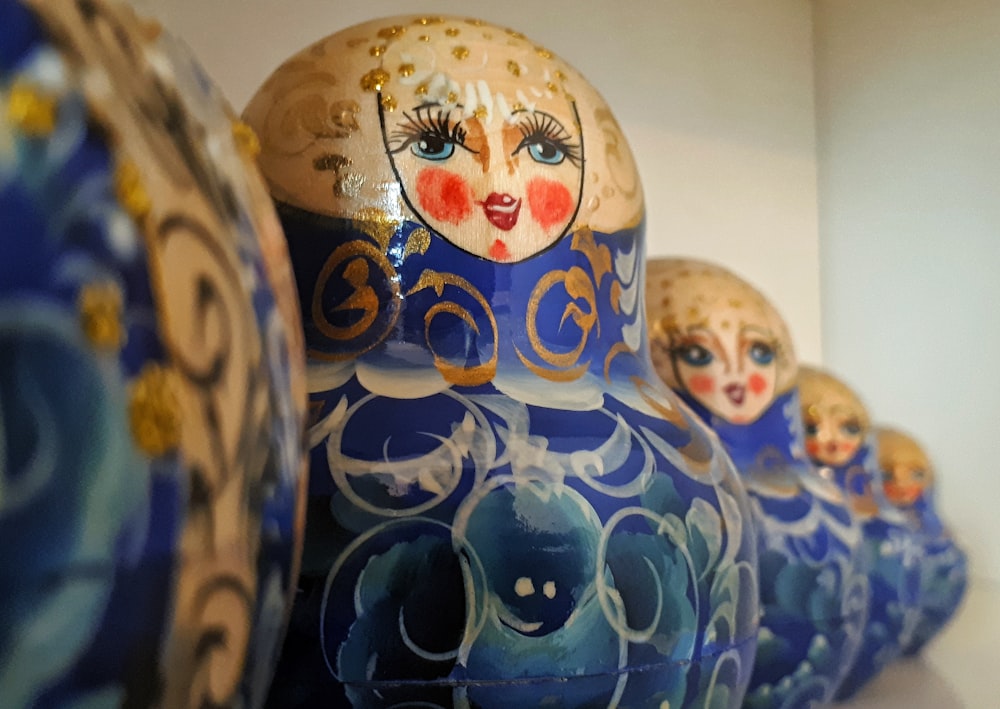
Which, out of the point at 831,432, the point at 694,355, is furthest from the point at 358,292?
the point at 831,432

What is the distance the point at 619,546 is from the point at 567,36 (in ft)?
2.12

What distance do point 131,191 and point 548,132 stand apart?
0.23 meters

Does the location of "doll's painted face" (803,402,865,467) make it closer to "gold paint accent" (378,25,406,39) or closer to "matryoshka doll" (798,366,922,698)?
"matryoshka doll" (798,366,922,698)

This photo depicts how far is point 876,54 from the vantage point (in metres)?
1.13

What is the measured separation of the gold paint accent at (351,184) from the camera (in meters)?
0.39

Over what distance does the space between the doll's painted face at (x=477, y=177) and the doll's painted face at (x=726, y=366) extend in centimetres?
20

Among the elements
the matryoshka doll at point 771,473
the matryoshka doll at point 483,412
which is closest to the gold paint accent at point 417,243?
the matryoshka doll at point 483,412

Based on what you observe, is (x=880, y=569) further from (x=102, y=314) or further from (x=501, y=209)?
(x=102, y=314)

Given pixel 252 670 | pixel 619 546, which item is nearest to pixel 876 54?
pixel 619 546

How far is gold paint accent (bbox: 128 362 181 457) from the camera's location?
0.62ft

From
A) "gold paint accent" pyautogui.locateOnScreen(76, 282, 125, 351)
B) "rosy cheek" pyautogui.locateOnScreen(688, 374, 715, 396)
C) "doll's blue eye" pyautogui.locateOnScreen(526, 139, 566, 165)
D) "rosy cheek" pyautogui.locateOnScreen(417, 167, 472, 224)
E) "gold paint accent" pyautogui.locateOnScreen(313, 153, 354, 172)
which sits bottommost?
"rosy cheek" pyautogui.locateOnScreen(688, 374, 715, 396)

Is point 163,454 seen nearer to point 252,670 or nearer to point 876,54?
point 252,670

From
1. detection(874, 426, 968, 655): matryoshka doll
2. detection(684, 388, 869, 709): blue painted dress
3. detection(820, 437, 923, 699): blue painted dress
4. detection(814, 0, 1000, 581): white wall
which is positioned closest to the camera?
detection(684, 388, 869, 709): blue painted dress

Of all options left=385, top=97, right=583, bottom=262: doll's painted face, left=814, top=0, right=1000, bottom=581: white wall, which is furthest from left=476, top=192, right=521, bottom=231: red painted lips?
left=814, top=0, right=1000, bottom=581: white wall
